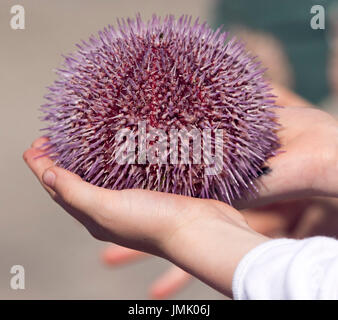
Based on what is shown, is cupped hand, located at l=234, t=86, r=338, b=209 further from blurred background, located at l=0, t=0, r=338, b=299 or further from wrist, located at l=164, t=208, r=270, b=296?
blurred background, located at l=0, t=0, r=338, b=299

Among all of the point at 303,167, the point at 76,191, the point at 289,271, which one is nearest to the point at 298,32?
the point at 303,167

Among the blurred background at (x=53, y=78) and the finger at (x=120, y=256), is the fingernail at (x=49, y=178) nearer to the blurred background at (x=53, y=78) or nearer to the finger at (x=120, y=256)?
the finger at (x=120, y=256)

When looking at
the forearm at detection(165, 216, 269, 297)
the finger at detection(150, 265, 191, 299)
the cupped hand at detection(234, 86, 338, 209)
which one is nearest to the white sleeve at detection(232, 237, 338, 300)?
the forearm at detection(165, 216, 269, 297)

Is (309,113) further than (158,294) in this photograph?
No

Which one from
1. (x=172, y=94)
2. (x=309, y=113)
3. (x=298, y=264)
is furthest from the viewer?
(x=309, y=113)
